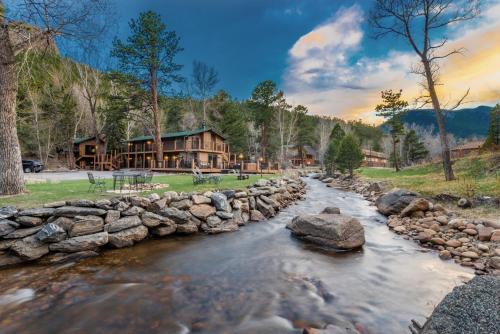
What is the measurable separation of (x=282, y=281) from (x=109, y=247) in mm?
4806

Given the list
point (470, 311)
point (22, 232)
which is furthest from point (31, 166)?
point (470, 311)

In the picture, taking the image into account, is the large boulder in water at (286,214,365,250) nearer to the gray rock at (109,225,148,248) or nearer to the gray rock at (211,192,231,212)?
the gray rock at (211,192,231,212)

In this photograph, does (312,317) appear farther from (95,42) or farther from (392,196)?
(95,42)

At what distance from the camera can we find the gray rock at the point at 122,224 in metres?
7.13

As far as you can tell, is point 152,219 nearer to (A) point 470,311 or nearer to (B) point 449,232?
(A) point 470,311

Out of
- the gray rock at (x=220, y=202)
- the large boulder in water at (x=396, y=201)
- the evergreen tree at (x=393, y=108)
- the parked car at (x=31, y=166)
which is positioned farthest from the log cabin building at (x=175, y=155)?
the gray rock at (x=220, y=202)

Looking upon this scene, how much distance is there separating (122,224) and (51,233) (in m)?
1.62

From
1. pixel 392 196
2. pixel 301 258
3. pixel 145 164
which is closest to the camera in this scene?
pixel 301 258

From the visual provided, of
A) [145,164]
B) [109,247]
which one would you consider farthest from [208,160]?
[109,247]

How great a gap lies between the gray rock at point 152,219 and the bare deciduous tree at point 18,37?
16.5ft

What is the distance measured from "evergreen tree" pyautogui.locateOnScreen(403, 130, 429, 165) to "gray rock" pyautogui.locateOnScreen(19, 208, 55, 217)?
2033 inches

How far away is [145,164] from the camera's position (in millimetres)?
→ 40250

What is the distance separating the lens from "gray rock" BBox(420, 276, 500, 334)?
7.13ft

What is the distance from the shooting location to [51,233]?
6.19 m
